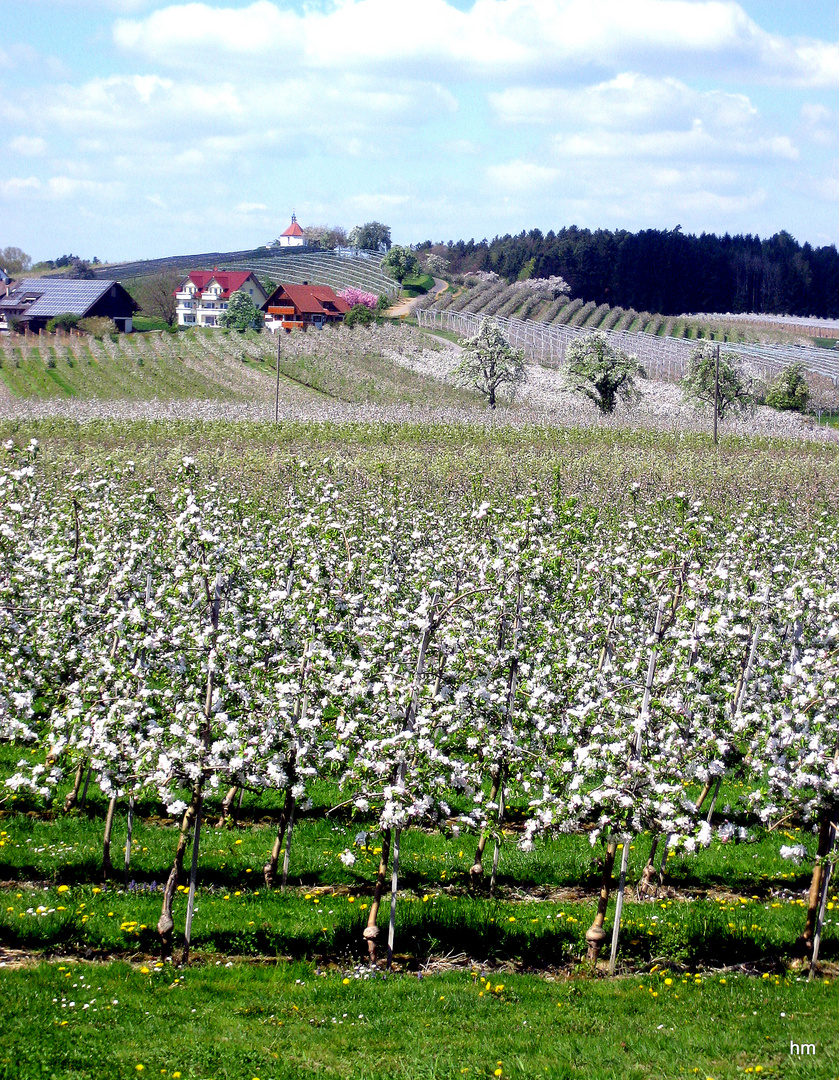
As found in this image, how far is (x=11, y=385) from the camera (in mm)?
86500

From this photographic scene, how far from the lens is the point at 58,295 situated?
5221 inches

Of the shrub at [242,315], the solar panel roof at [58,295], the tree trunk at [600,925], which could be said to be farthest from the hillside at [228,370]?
the tree trunk at [600,925]

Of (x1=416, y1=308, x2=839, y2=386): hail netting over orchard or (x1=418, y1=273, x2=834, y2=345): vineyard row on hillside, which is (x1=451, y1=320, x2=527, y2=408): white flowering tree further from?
(x1=418, y1=273, x2=834, y2=345): vineyard row on hillside

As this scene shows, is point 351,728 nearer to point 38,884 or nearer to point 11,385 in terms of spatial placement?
point 38,884

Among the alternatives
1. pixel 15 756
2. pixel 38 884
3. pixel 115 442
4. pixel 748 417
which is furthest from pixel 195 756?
pixel 748 417

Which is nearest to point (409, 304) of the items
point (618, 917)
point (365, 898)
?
point (365, 898)

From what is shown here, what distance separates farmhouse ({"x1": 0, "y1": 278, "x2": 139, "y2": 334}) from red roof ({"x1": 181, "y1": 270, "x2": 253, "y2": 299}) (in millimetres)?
18712

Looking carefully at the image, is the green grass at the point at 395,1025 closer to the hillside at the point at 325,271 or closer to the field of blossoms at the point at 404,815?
the field of blossoms at the point at 404,815

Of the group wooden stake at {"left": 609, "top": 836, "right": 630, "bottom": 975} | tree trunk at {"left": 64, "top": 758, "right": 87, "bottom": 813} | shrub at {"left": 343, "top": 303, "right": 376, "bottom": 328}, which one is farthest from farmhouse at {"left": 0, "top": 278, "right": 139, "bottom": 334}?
wooden stake at {"left": 609, "top": 836, "right": 630, "bottom": 975}

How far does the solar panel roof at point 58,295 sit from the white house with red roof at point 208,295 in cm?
1996

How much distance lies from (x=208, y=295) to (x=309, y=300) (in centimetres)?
2211

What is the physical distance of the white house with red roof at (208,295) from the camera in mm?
153000

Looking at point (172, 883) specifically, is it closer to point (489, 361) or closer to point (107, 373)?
point (489, 361)

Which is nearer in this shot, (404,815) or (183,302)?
(404,815)
